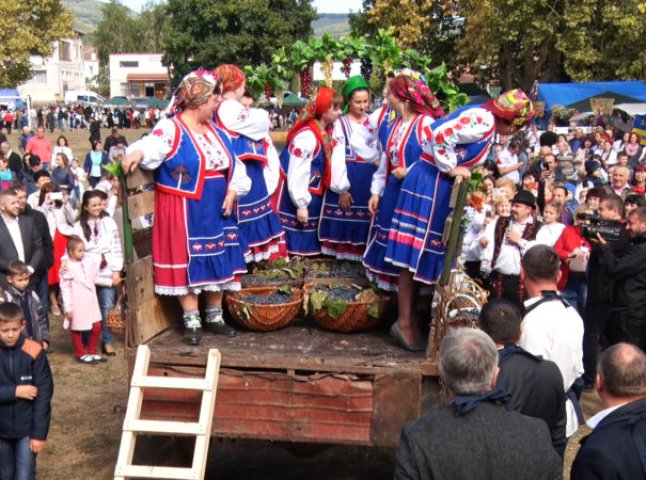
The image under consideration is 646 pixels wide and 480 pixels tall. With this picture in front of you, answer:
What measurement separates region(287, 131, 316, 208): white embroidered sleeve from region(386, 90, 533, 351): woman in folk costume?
121cm

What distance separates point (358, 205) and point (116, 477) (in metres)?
2.88

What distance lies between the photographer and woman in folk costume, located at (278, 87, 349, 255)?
6418 millimetres

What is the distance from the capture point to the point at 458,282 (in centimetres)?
530

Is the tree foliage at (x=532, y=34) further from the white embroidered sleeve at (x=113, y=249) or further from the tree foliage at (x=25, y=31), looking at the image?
the white embroidered sleeve at (x=113, y=249)

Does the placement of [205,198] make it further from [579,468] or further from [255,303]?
[579,468]

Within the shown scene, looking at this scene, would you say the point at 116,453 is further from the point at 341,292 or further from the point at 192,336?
the point at 341,292

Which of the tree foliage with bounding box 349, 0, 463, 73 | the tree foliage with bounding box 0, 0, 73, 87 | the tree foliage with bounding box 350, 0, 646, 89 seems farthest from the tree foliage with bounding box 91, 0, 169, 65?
the tree foliage with bounding box 350, 0, 646, 89

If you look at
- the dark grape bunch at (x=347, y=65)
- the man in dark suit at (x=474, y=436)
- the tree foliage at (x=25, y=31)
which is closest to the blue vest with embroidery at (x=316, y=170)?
the dark grape bunch at (x=347, y=65)

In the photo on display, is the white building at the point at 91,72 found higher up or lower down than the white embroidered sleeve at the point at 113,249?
higher up

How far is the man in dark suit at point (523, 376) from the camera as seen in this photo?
12.4 feet

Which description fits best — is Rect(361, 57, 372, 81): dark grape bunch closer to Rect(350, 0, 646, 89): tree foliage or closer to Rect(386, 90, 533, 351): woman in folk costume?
Rect(386, 90, 533, 351): woman in folk costume

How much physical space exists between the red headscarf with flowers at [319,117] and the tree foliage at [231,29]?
4160cm

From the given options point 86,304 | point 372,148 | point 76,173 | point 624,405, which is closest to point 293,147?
point 372,148

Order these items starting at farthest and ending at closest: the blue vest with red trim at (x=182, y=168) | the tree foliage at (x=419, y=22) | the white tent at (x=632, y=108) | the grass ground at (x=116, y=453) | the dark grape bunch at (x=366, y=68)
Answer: the tree foliage at (x=419, y=22)
the white tent at (x=632, y=108)
the dark grape bunch at (x=366, y=68)
the grass ground at (x=116, y=453)
the blue vest with red trim at (x=182, y=168)
